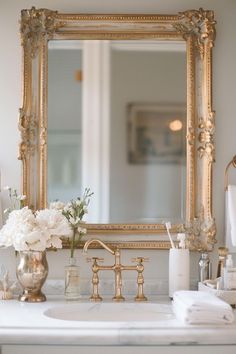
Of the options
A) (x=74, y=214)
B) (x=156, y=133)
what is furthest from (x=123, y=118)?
(x=74, y=214)

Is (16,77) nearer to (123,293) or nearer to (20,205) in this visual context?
(20,205)

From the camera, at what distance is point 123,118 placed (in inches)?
102

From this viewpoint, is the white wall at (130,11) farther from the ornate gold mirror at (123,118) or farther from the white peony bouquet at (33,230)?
the white peony bouquet at (33,230)

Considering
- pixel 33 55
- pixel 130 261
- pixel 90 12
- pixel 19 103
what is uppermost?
pixel 90 12

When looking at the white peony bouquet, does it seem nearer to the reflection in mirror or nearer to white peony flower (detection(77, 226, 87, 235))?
white peony flower (detection(77, 226, 87, 235))

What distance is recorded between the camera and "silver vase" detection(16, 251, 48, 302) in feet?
7.80

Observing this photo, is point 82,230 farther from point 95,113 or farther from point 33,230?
point 95,113

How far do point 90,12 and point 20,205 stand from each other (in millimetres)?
879

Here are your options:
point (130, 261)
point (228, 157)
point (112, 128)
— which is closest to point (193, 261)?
point (130, 261)

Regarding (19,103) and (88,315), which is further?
(19,103)

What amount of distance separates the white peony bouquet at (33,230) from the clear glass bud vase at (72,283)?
0.13 meters

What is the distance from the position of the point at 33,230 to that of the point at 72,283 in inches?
11.2

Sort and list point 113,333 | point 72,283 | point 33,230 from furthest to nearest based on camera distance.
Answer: point 72,283 → point 33,230 → point 113,333

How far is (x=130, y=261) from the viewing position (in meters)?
2.59
